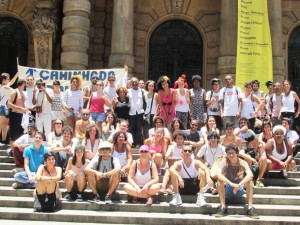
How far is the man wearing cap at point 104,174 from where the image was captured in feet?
32.2

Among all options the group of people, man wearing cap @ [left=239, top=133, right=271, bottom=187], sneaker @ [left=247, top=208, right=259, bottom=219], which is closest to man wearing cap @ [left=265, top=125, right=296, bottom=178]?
the group of people

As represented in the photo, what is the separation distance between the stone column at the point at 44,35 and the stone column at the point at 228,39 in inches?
261

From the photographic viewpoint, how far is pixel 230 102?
1278 centimetres

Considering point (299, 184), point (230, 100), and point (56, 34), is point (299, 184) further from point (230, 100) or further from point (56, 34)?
point (56, 34)

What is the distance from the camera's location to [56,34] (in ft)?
62.1

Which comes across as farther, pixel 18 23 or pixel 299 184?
pixel 18 23

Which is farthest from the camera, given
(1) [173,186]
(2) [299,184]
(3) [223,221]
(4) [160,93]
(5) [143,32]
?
(5) [143,32]

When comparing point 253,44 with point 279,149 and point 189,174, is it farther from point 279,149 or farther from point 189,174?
point 189,174

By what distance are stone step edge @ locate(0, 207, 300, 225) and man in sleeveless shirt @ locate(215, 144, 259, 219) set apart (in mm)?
591

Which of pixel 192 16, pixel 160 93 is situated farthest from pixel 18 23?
pixel 160 93

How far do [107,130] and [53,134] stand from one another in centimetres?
139

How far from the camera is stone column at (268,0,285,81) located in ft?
58.0

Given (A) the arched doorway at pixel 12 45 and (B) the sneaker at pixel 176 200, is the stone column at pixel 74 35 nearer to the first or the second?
(A) the arched doorway at pixel 12 45

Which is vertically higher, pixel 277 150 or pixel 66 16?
pixel 66 16
